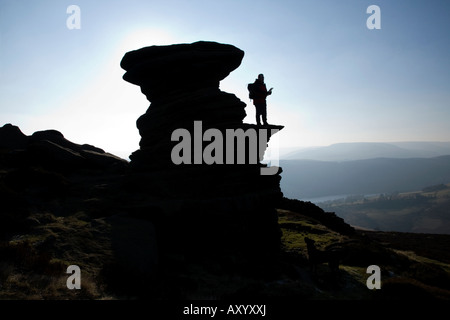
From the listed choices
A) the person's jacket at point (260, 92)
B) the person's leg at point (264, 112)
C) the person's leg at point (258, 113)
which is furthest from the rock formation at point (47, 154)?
the person's jacket at point (260, 92)

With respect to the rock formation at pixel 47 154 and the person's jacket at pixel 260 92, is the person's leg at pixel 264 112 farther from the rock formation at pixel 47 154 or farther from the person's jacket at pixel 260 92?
the rock formation at pixel 47 154

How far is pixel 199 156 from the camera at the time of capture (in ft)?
77.7

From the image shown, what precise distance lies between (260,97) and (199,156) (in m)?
8.42

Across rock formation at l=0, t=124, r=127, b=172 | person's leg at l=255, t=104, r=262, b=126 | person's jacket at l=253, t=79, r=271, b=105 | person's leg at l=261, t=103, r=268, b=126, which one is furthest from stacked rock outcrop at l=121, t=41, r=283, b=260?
rock formation at l=0, t=124, r=127, b=172

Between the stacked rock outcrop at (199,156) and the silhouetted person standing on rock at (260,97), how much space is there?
1641 mm

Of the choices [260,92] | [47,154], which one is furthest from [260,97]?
[47,154]

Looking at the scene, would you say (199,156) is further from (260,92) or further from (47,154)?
(47,154)

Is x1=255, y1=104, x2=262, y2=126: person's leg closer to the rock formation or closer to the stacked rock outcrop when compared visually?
the stacked rock outcrop

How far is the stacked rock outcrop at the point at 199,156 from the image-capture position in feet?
72.7
